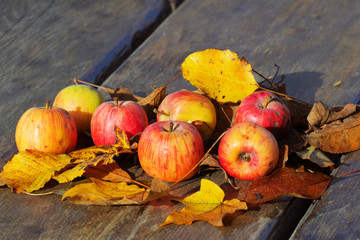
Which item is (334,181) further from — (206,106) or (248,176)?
(206,106)

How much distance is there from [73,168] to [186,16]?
133cm

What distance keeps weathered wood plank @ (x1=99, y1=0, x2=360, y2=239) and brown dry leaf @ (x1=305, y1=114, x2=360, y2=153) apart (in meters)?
0.29

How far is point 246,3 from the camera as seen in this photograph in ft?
8.46

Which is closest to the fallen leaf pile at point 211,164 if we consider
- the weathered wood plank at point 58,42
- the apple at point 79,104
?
the apple at point 79,104

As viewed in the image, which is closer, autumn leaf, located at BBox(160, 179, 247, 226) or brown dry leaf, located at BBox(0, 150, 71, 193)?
autumn leaf, located at BBox(160, 179, 247, 226)

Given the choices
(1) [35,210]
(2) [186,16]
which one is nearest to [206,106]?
(1) [35,210]

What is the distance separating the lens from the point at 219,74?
1.64 metres

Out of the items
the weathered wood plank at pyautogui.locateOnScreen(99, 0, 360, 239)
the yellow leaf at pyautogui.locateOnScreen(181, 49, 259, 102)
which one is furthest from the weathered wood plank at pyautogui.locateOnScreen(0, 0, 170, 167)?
the yellow leaf at pyautogui.locateOnScreen(181, 49, 259, 102)

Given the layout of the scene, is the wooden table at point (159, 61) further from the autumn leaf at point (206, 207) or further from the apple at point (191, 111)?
the apple at point (191, 111)

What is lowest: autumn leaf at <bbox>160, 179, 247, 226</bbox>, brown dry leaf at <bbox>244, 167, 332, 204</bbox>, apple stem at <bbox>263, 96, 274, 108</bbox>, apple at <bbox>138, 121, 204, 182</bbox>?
brown dry leaf at <bbox>244, 167, 332, 204</bbox>

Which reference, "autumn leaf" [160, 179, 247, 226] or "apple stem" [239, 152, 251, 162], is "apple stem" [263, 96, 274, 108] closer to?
"apple stem" [239, 152, 251, 162]

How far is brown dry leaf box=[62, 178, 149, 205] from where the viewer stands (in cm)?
129

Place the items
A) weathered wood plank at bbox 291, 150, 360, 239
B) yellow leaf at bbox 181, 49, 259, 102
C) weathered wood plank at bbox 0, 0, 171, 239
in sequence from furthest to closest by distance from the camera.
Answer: yellow leaf at bbox 181, 49, 259, 102, weathered wood plank at bbox 0, 0, 171, 239, weathered wood plank at bbox 291, 150, 360, 239

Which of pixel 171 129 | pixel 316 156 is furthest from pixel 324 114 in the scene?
pixel 171 129
